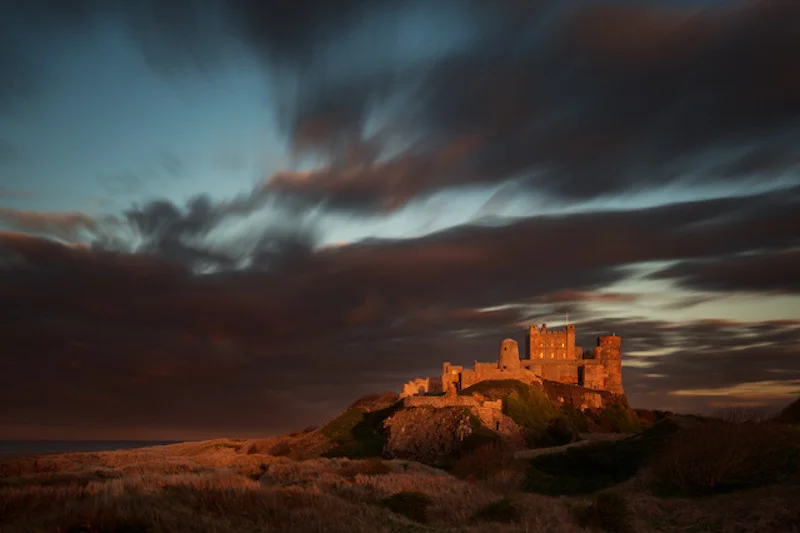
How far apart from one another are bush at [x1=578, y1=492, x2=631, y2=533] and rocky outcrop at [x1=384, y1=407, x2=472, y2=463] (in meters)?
40.2

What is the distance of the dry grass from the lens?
55.0 ft

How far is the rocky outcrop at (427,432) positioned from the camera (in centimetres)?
7000

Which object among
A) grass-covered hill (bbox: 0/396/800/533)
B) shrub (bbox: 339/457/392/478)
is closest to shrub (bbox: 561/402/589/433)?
grass-covered hill (bbox: 0/396/800/533)

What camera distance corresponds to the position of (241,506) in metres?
20.1

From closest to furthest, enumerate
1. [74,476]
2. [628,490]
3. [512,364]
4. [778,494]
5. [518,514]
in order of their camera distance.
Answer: [518,514], [778,494], [74,476], [628,490], [512,364]

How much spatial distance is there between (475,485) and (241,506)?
65.8 feet

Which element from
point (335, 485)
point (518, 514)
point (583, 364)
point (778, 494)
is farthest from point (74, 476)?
Answer: point (583, 364)

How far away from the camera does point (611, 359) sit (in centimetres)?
13062

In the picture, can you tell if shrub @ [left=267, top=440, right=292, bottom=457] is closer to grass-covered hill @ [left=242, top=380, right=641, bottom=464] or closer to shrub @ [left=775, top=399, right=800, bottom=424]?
grass-covered hill @ [left=242, top=380, right=641, bottom=464]

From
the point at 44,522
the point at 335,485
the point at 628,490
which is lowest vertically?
the point at 628,490

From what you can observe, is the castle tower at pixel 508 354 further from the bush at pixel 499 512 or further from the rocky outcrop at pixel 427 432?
the bush at pixel 499 512

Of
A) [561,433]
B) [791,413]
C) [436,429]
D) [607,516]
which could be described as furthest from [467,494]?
Answer: [561,433]

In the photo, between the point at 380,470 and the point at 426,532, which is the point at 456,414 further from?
the point at 426,532

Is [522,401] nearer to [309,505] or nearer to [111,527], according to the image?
[309,505]
